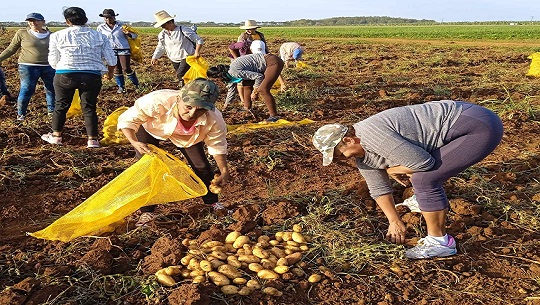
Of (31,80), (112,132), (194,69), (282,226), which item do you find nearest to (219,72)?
(194,69)

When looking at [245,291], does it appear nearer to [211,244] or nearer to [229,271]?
[229,271]

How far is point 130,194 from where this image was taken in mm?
2852

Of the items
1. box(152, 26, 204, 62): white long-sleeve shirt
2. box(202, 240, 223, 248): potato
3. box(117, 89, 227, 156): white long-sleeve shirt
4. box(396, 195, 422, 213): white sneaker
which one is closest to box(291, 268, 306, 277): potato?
box(202, 240, 223, 248): potato

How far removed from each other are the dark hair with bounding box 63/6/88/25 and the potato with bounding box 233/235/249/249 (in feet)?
10.2

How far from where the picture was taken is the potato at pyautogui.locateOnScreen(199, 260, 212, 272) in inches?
99.9

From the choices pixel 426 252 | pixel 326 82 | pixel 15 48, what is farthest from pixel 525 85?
pixel 15 48

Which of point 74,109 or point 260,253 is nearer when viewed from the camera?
point 260,253

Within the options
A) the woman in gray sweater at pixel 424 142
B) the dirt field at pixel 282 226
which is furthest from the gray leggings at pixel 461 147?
the dirt field at pixel 282 226

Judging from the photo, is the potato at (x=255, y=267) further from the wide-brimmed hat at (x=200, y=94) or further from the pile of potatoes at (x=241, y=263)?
the wide-brimmed hat at (x=200, y=94)

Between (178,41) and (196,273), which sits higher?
(178,41)

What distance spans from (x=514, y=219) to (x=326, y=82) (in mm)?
6292

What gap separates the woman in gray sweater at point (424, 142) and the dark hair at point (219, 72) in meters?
3.11

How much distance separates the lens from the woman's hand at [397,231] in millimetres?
2896

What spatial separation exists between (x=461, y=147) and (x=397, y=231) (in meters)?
0.63
